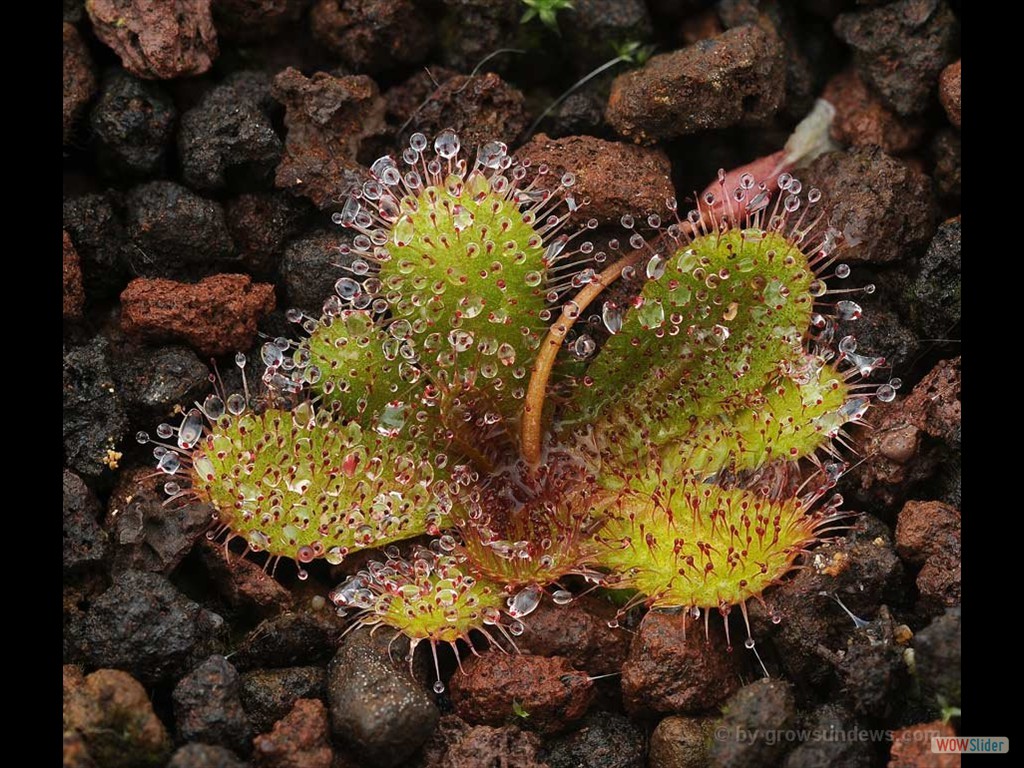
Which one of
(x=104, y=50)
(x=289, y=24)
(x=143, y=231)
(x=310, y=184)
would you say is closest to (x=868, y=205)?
(x=310, y=184)

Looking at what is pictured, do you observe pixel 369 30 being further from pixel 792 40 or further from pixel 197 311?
pixel 792 40

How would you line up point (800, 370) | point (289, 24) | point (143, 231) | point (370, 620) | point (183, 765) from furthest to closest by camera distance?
point (289, 24)
point (143, 231)
point (800, 370)
point (370, 620)
point (183, 765)

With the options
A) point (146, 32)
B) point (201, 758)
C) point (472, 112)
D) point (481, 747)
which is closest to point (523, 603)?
point (481, 747)

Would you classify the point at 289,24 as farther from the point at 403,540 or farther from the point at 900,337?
the point at 900,337

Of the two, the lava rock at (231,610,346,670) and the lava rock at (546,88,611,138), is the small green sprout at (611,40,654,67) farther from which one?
the lava rock at (231,610,346,670)

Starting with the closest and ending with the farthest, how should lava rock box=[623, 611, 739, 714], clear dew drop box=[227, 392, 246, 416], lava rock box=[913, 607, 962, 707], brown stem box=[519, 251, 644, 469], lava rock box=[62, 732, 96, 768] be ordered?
lava rock box=[62, 732, 96, 768] → lava rock box=[913, 607, 962, 707] → lava rock box=[623, 611, 739, 714] → clear dew drop box=[227, 392, 246, 416] → brown stem box=[519, 251, 644, 469]
